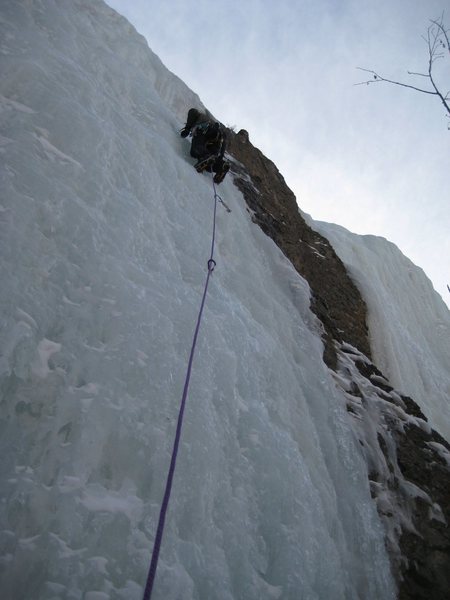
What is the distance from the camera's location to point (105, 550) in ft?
5.74

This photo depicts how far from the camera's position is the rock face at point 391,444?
361 centimetres

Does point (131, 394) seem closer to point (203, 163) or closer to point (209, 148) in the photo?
point (203, 163)

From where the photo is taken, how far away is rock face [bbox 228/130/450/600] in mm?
3605

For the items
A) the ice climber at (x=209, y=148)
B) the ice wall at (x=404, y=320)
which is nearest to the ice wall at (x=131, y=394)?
A: the ice climber at (x=209, y=148)

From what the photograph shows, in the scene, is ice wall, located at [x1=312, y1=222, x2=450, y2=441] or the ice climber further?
ice wall, located at [x1=312, y1=222, x2=450, y2=441]

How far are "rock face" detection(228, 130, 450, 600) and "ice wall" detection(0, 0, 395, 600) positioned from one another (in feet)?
1.23

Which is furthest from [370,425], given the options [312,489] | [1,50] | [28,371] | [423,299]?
[423,299]

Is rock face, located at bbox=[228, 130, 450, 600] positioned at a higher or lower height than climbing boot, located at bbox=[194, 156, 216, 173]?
lower

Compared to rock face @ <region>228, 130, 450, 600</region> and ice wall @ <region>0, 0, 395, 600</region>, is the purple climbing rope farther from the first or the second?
rock face @ <region>228, 130, 450, 600</region>

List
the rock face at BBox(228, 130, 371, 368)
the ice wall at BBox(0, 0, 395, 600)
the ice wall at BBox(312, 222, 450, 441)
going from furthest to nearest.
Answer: the ice wall at BBox(312, 222, 450, 441)
the rock face at BBox(228, 130, 371, 368)
the ice wall at BBox(0, 0, 395, 600)

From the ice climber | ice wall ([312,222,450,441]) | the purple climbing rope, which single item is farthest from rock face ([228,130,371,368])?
the purple climbing rope

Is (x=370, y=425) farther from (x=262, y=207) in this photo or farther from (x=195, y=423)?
(x=262, y=207)

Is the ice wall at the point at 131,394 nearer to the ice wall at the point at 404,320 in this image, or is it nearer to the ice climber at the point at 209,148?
the ice climber at the point at 209,148

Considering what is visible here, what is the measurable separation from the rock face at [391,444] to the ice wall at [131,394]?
1.23 ft
